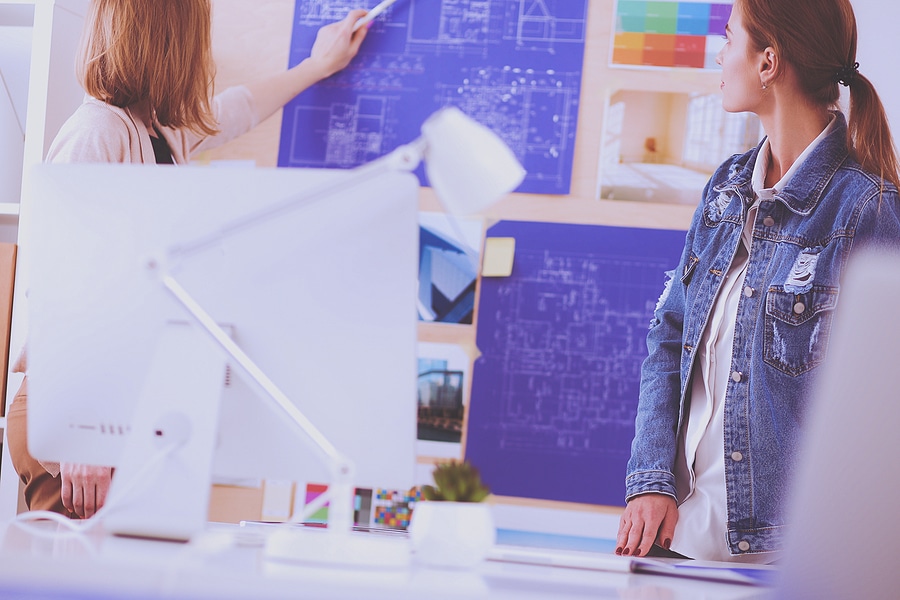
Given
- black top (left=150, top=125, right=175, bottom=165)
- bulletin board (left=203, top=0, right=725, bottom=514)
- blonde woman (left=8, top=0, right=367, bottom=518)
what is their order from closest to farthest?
blonde woman (left=8, top=0, right=367, bottom=518)
black top (left=150, top=125, right=175, bottom=165)
bulletin board (left=203, top=0, right=725, bottom=514)

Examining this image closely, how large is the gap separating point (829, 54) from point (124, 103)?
4.10 feet

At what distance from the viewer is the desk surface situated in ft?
2.37

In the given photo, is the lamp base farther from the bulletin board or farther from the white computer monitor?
the bulletin board

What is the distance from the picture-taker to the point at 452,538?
37.0 inches

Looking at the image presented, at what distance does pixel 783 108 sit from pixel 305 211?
37.4 inches

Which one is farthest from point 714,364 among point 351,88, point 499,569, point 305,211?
point 351,88

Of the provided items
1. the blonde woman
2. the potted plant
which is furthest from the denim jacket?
the blonde woman

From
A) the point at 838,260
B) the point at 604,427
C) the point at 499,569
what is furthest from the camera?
the point at 604,427

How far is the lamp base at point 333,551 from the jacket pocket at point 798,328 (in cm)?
76

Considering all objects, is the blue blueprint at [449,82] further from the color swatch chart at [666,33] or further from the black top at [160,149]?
the black top at [160,149]

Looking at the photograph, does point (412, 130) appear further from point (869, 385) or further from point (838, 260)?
point (869, 385)

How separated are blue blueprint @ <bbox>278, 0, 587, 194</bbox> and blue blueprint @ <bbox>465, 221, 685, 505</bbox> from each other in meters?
0.20

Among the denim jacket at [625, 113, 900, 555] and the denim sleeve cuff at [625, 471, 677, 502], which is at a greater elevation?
the denim jacket at [625, 113, 900, 555]

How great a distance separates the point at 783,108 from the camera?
60.0 inches
